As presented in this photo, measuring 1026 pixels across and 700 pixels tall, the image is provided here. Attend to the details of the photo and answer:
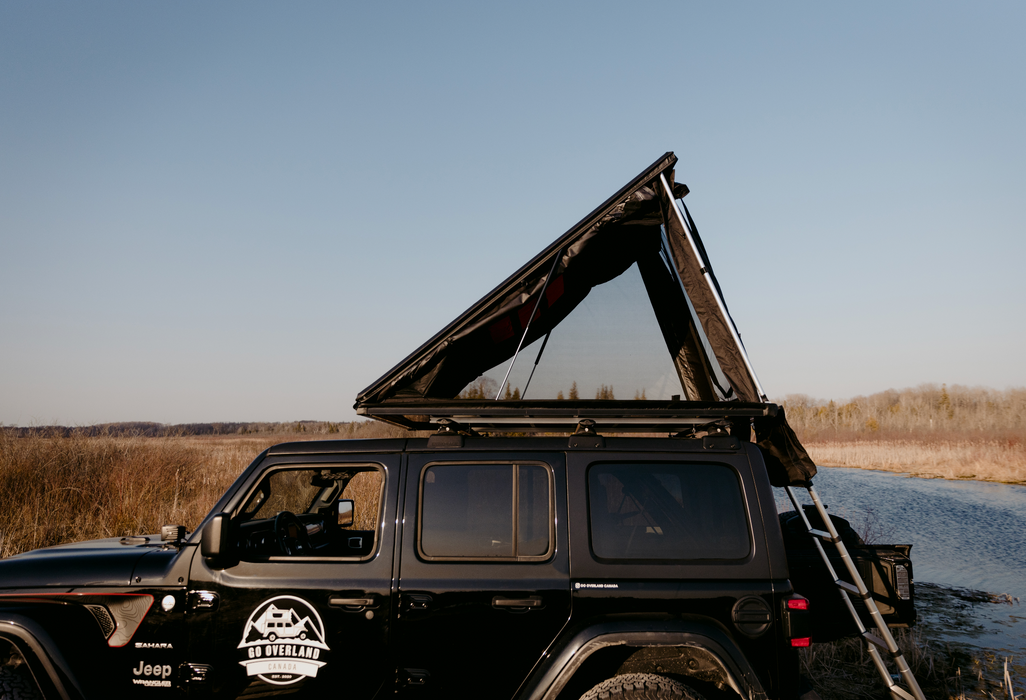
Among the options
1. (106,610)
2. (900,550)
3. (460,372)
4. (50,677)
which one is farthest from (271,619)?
(900,550)

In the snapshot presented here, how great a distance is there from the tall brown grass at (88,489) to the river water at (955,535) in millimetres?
10363

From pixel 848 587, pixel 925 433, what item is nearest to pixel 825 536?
pixel 848 587

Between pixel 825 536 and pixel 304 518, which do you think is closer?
pixel 825 536

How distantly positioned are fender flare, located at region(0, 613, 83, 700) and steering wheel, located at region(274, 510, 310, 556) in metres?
1.14

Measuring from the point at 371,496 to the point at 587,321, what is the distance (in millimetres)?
6117

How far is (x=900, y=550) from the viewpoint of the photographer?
12.0 feet

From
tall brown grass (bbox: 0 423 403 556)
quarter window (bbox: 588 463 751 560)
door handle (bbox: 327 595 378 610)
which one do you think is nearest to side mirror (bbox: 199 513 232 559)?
door handle (bbox: 327 595 378 610)

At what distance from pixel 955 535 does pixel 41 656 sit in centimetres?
1883

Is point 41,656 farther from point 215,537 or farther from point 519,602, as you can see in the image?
point 519,602

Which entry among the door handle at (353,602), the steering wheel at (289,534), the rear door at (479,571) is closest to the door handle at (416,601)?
the rear door at (479,571)

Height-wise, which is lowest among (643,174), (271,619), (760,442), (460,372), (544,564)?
(271,619)

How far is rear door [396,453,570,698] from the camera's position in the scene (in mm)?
2828

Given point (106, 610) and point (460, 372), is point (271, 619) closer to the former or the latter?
point (106, 610)

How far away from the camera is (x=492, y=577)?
2.91 meters
